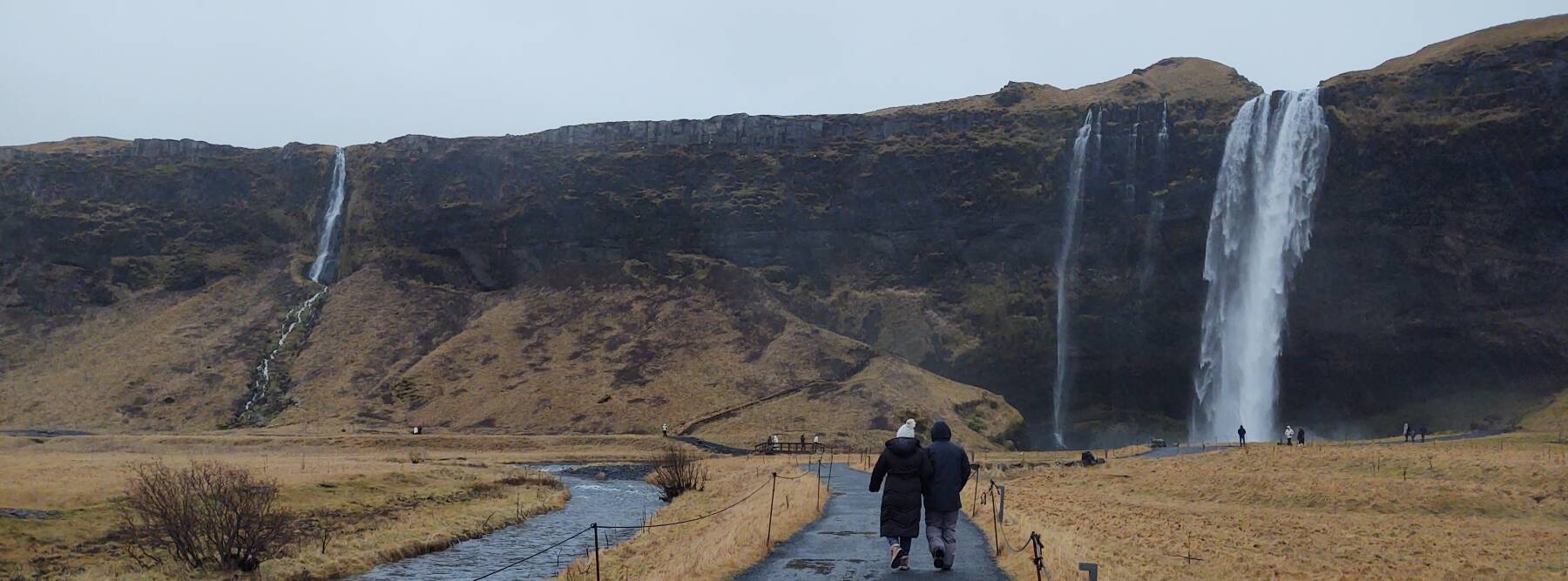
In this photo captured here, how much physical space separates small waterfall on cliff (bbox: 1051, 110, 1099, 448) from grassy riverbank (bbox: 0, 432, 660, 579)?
33324mm

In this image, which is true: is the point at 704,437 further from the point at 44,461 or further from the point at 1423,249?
the point at 1423,249

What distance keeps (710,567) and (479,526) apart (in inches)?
675

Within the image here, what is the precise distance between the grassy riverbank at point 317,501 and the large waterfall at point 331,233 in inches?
1556

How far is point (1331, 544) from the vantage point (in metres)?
23.9

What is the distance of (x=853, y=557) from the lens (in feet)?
59.5

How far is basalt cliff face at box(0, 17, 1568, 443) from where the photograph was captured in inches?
2997

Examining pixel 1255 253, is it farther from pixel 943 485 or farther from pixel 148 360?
pixel 148 360

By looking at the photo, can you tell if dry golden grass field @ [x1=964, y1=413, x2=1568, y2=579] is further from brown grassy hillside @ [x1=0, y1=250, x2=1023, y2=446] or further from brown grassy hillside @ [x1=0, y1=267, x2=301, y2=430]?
brown grassy hillside @ [x1=0, y1=267, x2=301, y2=430]

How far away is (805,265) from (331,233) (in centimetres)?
4396

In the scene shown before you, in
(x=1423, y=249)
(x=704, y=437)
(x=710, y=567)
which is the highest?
(x=1423, y=249)

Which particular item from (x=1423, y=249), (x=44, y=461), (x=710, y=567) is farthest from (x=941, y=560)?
(x=1423, y=249)

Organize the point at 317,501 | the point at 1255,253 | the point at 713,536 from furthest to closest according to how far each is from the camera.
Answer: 1. the point at 1255,253
2. the point at 317,501
3. the point at 713,536

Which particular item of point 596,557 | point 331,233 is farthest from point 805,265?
point 596,557

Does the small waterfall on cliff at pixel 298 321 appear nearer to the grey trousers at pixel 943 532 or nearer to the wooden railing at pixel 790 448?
the wooden railing at pixel 790 448
